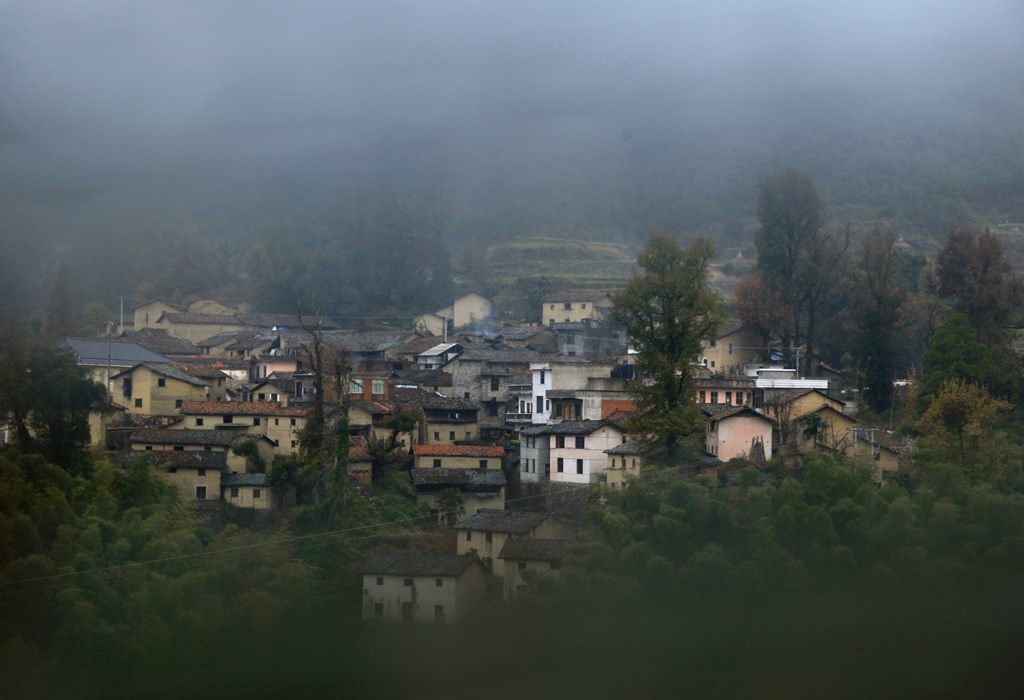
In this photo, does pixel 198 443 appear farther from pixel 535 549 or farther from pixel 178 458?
pixel 535 549

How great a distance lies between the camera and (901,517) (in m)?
8.12

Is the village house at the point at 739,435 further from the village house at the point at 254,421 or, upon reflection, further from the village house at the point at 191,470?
the village house at the point at 191,470

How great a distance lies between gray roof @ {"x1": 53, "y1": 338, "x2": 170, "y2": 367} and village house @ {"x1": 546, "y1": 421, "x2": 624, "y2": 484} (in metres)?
5.78

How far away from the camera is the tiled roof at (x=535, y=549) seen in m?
8.11

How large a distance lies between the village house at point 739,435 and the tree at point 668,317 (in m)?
0.40

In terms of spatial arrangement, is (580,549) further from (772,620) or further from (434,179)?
(434,179)

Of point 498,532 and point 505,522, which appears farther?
point 505,522

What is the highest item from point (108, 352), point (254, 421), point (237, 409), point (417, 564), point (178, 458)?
point (108, 352)

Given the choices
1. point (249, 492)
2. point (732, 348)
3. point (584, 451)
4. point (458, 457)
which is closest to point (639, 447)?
point (584, 451)

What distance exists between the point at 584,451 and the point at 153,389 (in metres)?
5.46

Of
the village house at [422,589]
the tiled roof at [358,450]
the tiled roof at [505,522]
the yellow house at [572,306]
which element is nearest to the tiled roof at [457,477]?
the tiled roof at [358,450]

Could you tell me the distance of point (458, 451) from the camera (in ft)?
36.0

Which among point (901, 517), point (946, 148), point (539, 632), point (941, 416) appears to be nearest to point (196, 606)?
point (539, 632)

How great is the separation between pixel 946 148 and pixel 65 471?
30016mm
